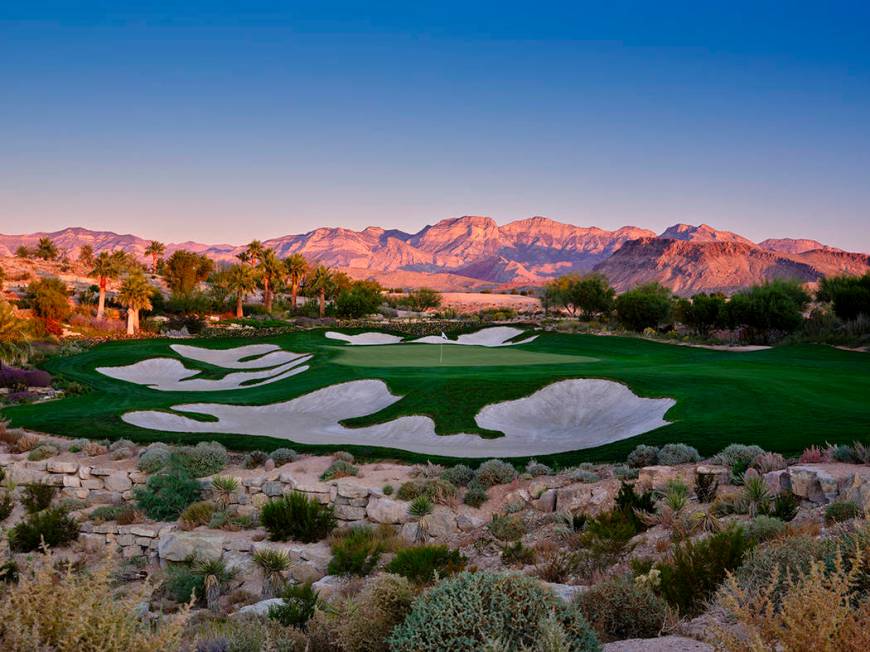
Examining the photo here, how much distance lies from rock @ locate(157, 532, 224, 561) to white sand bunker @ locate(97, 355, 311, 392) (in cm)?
2040

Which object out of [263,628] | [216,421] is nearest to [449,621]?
[263,628]

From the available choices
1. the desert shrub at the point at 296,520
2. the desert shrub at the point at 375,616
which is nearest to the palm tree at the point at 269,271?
the desert shrub at the point at 296,520

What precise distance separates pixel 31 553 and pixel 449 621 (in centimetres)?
1203

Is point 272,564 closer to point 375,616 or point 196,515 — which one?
point 196,515

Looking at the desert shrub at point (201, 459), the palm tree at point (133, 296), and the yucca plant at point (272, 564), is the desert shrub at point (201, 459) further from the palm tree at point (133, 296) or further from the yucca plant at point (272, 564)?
the palm tree at point (133, 296)

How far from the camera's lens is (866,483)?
10016 mm

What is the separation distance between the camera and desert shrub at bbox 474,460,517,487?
15492 millimetres

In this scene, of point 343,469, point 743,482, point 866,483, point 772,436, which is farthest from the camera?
point 343,469

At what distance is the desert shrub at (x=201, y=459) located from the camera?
1700 cm

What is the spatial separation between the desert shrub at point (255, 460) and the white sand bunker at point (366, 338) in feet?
103

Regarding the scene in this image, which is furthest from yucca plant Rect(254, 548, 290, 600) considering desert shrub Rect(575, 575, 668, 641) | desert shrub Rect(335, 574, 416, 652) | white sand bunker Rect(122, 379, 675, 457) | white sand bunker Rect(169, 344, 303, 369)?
white sand bunker Rect(169, 344, 303, 369)

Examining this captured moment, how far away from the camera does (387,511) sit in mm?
13922

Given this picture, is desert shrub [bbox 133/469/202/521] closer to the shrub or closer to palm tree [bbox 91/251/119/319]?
the shrub

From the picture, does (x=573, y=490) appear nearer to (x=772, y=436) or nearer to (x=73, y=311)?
(x=772, y=436)
